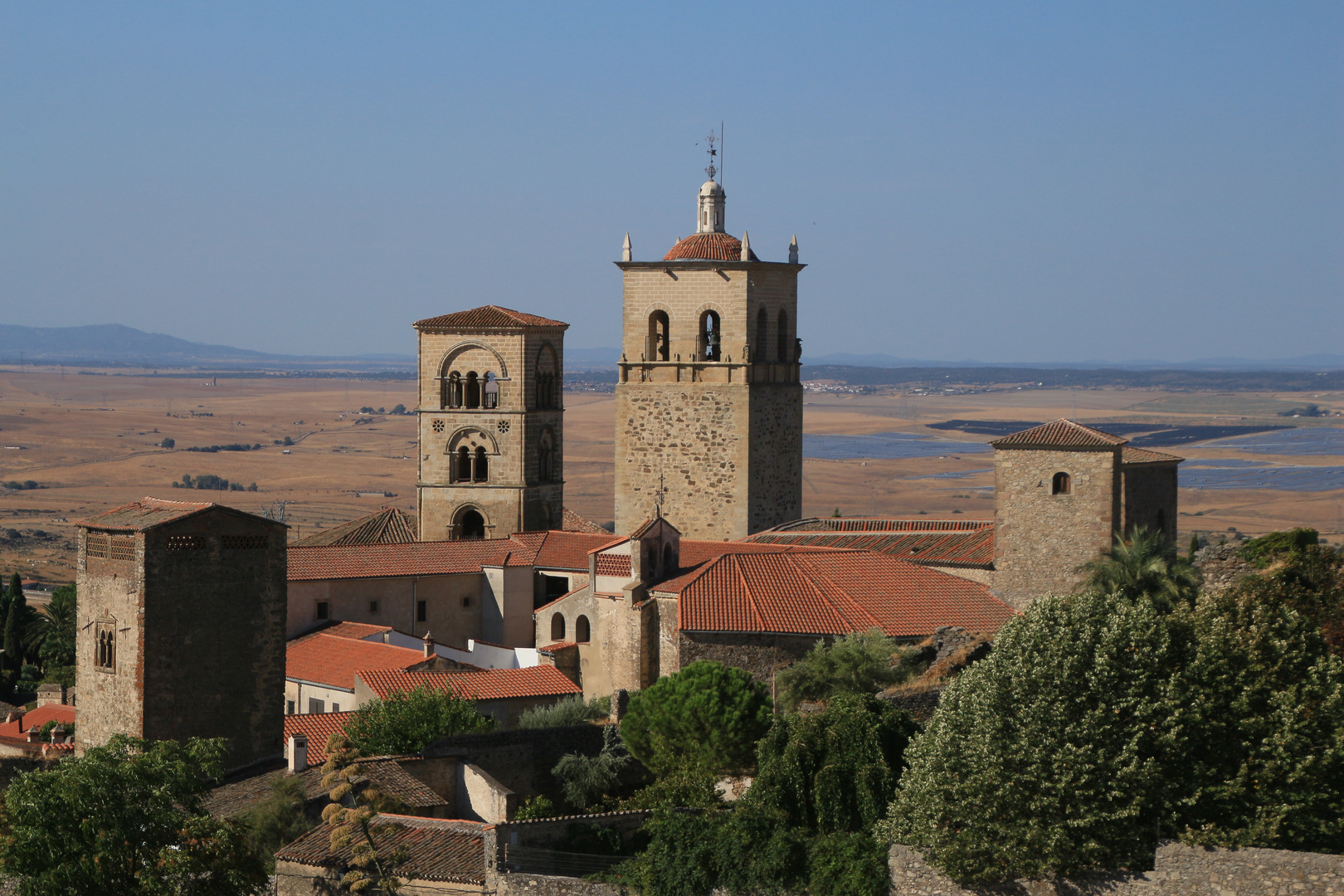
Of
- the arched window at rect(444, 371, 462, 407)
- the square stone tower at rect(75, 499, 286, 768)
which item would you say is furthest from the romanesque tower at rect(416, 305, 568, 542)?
the square stone tower at rect(75, 499, 286, 768)

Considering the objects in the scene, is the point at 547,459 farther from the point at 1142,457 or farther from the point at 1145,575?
the point at 1145,575

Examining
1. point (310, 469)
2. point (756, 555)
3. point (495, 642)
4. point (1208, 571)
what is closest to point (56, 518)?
point (310, 469)

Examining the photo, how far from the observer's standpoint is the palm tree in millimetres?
32844

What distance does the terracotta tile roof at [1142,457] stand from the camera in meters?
38.7

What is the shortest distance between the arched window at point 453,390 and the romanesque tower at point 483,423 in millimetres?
Result: 24

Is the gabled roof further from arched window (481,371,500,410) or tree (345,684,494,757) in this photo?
arched window (481,371,500,410)

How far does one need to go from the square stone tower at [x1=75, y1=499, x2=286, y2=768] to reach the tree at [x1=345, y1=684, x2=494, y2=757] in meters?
2.21

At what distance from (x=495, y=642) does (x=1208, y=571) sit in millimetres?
20544

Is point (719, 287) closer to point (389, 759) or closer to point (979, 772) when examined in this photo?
point (389, 759)

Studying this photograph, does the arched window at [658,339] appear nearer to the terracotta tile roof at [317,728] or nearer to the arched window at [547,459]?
the arched window at [547,459]

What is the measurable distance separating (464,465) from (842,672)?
869 inches

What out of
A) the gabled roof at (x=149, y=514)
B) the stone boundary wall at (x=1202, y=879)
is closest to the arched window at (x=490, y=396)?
the gabled roof at (x=149, y=514)

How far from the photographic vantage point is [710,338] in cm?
5047

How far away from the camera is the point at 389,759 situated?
3272 centimetres
